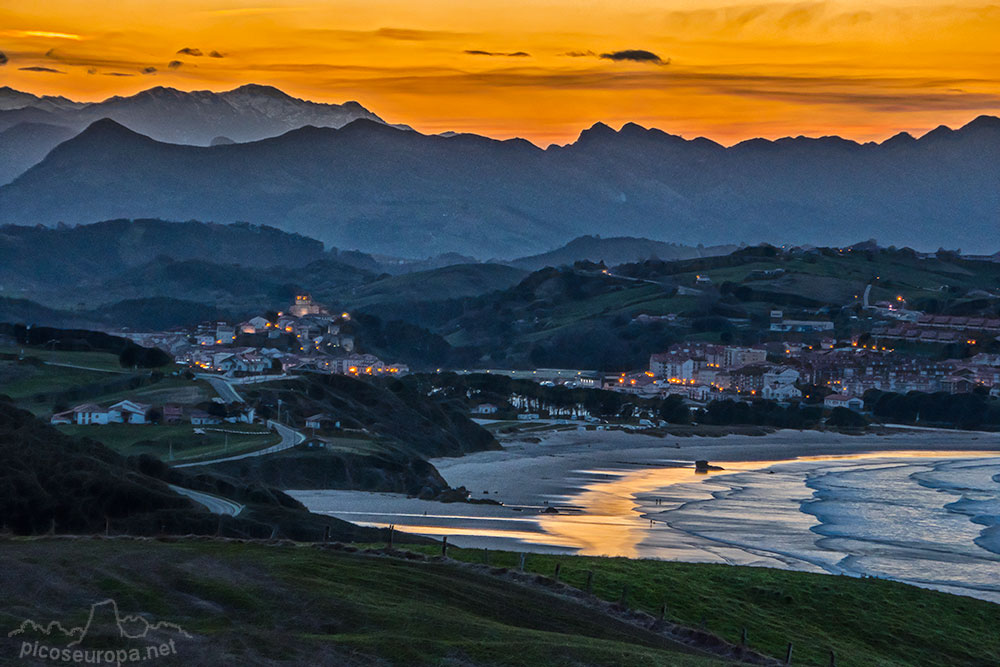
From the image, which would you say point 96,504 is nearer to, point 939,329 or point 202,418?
point 202,418

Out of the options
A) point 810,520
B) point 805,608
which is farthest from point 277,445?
point 805,608

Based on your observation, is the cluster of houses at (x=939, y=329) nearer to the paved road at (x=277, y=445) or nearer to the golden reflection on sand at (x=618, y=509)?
the golden reflection on sand at (x=618, y=509)

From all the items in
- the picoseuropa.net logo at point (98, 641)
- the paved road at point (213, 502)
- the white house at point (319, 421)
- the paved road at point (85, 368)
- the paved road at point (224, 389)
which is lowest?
the paved road at point (213, 502)

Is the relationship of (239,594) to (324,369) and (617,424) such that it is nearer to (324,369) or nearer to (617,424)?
(617,424)

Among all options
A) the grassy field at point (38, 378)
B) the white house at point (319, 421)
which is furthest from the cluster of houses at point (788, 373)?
the grassy field at point (38, 378)

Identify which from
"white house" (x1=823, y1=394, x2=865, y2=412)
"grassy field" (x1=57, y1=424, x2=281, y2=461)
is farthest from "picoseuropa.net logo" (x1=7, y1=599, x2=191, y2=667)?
"white house" (x1=823, y1=394, x2=865, y2=412)

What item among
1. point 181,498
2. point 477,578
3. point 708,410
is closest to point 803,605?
point 477,578

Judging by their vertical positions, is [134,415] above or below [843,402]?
below
